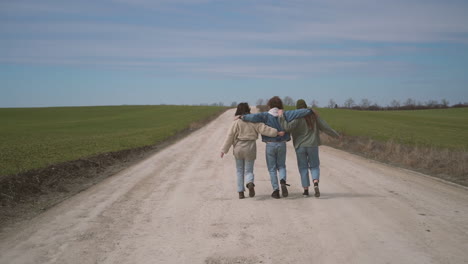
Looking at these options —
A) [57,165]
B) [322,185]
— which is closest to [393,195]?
[322,185]

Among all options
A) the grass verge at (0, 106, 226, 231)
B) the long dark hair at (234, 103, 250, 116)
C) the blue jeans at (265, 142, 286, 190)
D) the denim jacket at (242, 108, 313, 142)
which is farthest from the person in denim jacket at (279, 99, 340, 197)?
the grass verge at (0, 106, 226, 231)

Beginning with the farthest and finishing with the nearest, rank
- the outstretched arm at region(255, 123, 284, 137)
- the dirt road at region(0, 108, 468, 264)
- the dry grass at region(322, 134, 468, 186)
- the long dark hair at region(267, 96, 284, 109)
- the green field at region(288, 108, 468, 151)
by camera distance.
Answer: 1. the green field at region(288, 108, 468, 151)
2. the dry grass at region(322, 134, 468, 186)
3. the long dark hair at region(267, 96, 284, 109)
4. the outstretched arm at region(255, 123, 284, 137)
5. the dirt road at region(0, 108, 468, 264)

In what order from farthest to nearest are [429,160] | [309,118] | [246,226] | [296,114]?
[429,160], [309,118], [296,114], [246,226]

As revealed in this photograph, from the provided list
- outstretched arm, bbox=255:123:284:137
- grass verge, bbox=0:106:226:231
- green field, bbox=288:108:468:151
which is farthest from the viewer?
green field, bbox=288:108:468:151

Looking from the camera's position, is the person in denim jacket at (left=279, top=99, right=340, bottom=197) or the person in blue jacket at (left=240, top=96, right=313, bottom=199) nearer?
the person in blue jacket at (left=240, top=96, right=313, bottom=199)

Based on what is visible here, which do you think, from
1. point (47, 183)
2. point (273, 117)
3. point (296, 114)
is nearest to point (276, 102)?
point (273, 117)

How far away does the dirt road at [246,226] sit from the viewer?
18.8 ft

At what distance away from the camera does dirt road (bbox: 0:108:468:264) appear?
574cm

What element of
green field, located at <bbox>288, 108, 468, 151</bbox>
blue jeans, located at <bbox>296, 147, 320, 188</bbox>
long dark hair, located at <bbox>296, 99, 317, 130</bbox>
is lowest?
green field, located at <bbox>288, 108, 468, 151</bbox>

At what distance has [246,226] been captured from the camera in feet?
23.5

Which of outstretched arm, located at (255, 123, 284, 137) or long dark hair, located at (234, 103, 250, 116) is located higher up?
long dark hair, located at (234, 103, 250, 116)

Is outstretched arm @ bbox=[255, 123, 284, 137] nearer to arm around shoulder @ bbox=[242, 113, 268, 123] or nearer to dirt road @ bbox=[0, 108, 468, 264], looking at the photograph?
arm around shoulder @ bbox=[242, 113, 268, 123]

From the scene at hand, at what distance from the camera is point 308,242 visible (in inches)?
244

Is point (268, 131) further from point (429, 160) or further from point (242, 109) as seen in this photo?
point (429, 160)
